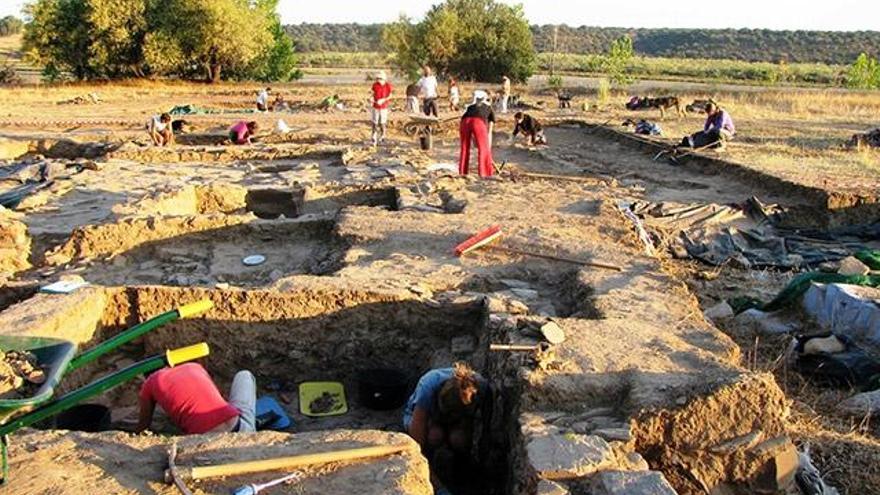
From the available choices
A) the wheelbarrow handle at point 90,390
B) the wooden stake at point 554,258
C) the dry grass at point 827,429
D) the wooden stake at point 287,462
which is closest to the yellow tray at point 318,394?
the wooden stake at point 287,462

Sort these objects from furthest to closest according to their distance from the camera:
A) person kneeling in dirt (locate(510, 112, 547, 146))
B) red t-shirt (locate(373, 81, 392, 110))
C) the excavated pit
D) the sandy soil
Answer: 1. person kneeling in dirt (locate(510, 112, 547, 146))
2. red t-shirt (locate(373, 81, 392, 110))
3. the excavated pit
4. the sandy soil

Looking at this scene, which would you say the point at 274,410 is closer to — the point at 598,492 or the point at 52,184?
the point at 598,492

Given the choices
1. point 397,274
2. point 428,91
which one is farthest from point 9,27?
point 397,274

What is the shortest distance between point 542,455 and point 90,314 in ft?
11.9

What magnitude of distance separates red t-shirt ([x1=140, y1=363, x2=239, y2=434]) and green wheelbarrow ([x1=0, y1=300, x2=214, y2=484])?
0.59m

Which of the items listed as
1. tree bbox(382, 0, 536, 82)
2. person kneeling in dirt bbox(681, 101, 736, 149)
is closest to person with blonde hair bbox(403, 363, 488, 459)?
person kneeling in dirt bbox(681, 101, 736, 149)

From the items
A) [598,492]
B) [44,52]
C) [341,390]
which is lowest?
[341,390]

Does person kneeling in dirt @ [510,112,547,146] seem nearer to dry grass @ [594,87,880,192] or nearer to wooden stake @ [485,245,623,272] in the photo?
dry grass @ [594,87,880,192]

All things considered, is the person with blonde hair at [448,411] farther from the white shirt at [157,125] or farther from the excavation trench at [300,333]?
the white shirt at [157,125]

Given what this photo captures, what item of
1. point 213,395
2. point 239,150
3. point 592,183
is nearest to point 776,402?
point 213,395

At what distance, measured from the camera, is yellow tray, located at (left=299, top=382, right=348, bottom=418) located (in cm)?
559

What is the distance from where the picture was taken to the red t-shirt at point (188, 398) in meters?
4.35

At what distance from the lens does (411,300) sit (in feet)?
19.9

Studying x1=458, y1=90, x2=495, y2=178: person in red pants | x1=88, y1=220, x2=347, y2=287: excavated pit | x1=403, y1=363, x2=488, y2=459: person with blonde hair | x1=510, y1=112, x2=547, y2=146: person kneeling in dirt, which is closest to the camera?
x1=403, y1=363, x2=488, y2=459: person with blonde hair
